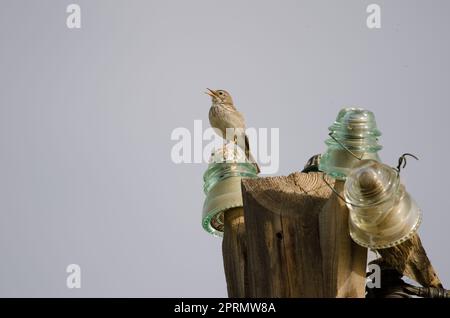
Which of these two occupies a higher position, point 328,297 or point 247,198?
point 247,198

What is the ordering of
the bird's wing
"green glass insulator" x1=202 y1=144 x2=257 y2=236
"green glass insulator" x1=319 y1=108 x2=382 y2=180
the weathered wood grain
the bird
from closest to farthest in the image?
the weathered wood grain < "green glass insulator" x1=319 y1=108 x2=382 y2=180 < "green glass insulator" x1=202 y1=144 x2=257 y2=236 < the bird < the bird's wing

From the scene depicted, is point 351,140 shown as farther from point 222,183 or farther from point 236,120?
point 236,120

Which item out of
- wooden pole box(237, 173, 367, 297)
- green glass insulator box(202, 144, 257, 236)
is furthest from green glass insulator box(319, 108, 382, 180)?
green glass insulator box(202, 144, 257, 236)

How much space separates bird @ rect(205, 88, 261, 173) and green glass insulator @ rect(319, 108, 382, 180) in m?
6.68

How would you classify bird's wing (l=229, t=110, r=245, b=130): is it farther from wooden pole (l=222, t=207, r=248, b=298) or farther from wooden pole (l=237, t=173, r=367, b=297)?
wooden pole (l=237, t=173, r=367, b=297)

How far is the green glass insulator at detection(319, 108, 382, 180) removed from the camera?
4.80 metres

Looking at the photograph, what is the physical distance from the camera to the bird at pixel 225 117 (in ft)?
38.6

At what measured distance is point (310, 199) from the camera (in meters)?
4.93

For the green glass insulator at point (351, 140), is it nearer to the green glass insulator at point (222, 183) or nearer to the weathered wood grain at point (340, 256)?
the weathered wood grain at point (340, 256)

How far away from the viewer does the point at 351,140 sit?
15.8 feet

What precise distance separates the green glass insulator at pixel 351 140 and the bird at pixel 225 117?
263 inches

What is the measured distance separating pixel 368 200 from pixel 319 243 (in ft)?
1.12
